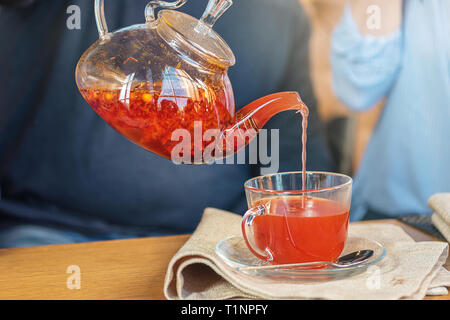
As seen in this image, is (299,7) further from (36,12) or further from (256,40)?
(36,12)

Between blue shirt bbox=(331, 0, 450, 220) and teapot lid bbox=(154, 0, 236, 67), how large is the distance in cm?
61

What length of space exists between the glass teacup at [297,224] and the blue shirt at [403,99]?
0.64 meters

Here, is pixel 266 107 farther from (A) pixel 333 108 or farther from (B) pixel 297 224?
(A) pixel 333 108

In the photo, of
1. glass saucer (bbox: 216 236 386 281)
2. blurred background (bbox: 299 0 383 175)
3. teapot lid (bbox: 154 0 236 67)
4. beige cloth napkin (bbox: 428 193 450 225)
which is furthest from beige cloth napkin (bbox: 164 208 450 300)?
blurred background (bbox: 299 0 383 175)

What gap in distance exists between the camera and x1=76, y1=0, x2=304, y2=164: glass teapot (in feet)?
1.75

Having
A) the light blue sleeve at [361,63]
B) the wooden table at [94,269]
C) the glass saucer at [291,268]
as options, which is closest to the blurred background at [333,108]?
the light blue sleeve at [361,63]

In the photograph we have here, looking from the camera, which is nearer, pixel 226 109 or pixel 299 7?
pixel 226 109

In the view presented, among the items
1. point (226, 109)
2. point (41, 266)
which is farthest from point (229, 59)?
point (41, 266)

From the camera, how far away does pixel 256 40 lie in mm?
1094

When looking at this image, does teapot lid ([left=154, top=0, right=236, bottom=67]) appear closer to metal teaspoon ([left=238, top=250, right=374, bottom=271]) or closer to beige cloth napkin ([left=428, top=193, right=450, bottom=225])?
metal teaspoon ([left=238, top=250, right=374, bottom=271])

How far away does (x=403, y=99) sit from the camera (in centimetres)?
117

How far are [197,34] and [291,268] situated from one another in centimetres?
28

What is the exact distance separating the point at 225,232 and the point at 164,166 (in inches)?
17.4
